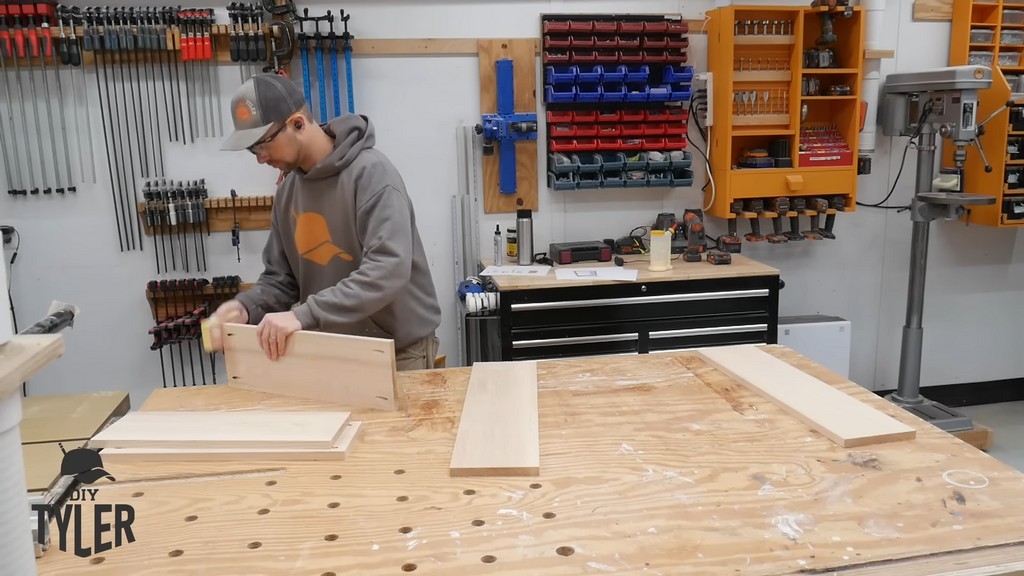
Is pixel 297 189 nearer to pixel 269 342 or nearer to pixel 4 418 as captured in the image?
pixel 269 342

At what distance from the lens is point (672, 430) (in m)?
1.48

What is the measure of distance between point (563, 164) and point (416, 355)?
5.33 ft

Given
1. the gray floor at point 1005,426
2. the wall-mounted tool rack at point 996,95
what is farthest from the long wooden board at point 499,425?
the wall-mounted tool rack at point 996,95

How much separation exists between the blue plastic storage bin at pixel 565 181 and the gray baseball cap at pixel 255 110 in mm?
1767

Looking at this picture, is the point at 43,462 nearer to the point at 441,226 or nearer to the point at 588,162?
the point at 441,226

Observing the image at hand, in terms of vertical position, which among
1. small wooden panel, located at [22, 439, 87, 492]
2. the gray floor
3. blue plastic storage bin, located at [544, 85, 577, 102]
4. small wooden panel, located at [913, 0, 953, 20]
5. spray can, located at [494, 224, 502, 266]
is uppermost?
small wooden panel, located at [913, 0, 953, 20]

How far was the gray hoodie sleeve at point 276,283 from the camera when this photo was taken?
7.36 feet

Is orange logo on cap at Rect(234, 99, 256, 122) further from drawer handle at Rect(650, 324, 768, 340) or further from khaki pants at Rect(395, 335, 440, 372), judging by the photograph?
drawer handle at Rect(650, 324, 768, 340)

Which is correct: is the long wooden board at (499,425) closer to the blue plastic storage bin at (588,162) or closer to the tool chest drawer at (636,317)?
the tool chest drawer at (636,317)

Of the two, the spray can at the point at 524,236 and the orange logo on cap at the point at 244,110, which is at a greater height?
the orange logo on cap at the point at 244,110

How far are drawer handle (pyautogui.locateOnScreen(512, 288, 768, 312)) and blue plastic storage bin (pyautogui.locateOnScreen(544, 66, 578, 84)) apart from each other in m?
1.05

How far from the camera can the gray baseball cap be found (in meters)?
1.93

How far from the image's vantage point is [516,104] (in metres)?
3.59

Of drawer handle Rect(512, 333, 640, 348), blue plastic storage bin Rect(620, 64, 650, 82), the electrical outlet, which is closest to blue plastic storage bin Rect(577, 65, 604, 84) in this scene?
blue plastic storage bin Rect(620, 64, 650, 82)
